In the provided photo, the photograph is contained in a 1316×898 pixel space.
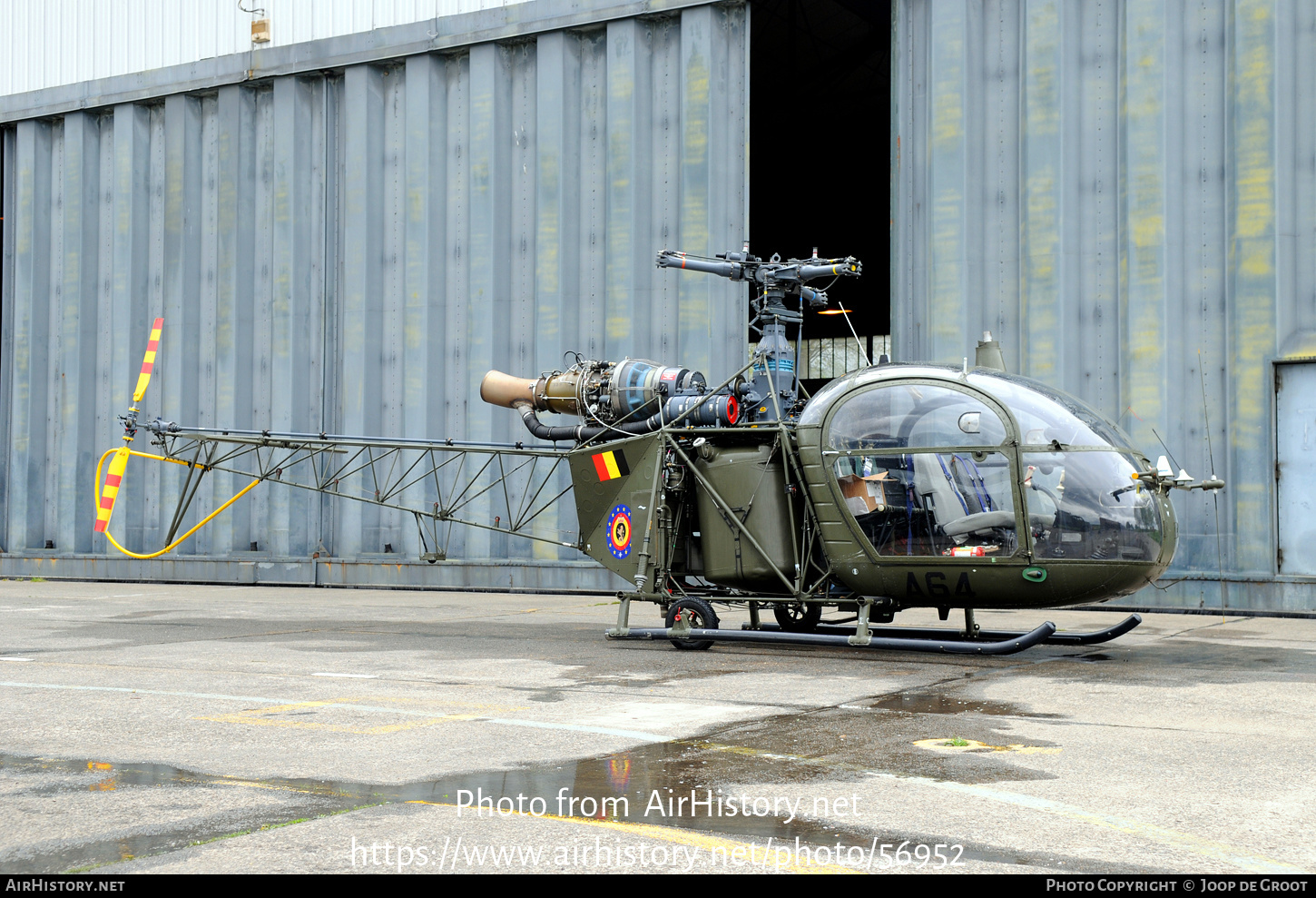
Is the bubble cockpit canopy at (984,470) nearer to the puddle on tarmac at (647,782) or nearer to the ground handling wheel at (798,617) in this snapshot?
the ground handling wheel at (798,617)

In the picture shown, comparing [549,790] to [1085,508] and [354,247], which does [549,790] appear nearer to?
[1085,508]

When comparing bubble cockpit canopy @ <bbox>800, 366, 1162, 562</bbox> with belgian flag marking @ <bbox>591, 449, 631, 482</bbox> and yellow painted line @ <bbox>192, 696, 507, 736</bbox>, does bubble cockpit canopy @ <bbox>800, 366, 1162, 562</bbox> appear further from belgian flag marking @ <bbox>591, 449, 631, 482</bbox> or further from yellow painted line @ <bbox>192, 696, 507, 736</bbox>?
yellow painted line @ <bbox>192, 696, 507, 736</bbox>

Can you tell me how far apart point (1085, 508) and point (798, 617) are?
12.3ft

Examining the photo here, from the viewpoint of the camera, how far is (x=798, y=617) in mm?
11773

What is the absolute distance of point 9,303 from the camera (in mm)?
25359

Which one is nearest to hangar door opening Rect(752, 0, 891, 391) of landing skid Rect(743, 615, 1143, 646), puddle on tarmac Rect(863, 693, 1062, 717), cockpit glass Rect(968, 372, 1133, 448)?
landing skid Rect(743, 615, 1143, 646)

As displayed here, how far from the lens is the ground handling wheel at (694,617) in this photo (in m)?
10.5

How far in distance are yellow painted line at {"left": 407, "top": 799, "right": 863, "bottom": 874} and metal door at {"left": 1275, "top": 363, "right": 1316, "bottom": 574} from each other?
13311 mm

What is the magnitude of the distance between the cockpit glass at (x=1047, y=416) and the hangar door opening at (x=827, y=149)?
11186mm

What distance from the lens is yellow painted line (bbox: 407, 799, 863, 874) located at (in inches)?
150

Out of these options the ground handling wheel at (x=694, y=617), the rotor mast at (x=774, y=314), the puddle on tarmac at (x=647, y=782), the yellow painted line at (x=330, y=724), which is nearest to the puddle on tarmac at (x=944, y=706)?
the puddle on tarmac at (x=647, y=782)

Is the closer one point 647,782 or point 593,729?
point 647,782

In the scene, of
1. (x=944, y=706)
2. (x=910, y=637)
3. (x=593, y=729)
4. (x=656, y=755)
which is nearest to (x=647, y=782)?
(x=656, y=755)

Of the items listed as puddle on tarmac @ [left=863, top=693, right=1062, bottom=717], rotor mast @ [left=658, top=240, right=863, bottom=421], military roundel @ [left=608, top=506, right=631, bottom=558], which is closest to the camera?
puddle on tarmac @ [left=863, top=693, right=1062, bottom=717]
